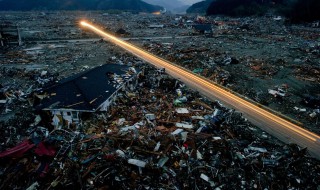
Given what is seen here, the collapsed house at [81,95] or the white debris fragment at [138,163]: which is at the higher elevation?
the collapsed house at [81,95]

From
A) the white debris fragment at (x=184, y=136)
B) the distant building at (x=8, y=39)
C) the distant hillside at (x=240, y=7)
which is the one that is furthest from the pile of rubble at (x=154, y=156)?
the distant hillside at (x=240, y=7)

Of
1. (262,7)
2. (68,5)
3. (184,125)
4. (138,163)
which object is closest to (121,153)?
(138,163)

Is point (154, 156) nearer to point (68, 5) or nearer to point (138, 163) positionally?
point (138, 163)

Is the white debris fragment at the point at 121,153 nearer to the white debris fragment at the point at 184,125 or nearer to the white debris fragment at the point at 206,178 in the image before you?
the white debris fragment at the point at 206,178

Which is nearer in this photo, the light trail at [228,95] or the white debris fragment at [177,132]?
the white debris fragment at [177,132]

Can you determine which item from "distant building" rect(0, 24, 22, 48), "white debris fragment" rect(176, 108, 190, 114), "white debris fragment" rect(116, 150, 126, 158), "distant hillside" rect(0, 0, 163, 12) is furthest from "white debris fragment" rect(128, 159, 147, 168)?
"distant hillside" rect(0, 0, 163, 12)

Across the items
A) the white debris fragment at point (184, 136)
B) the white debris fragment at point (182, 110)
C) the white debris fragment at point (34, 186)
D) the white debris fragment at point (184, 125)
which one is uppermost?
the white debris fragment at point (184, 136)

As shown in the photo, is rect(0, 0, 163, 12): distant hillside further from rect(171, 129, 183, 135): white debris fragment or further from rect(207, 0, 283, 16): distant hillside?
rect(171, 129, 183, 135): white debris fragment
